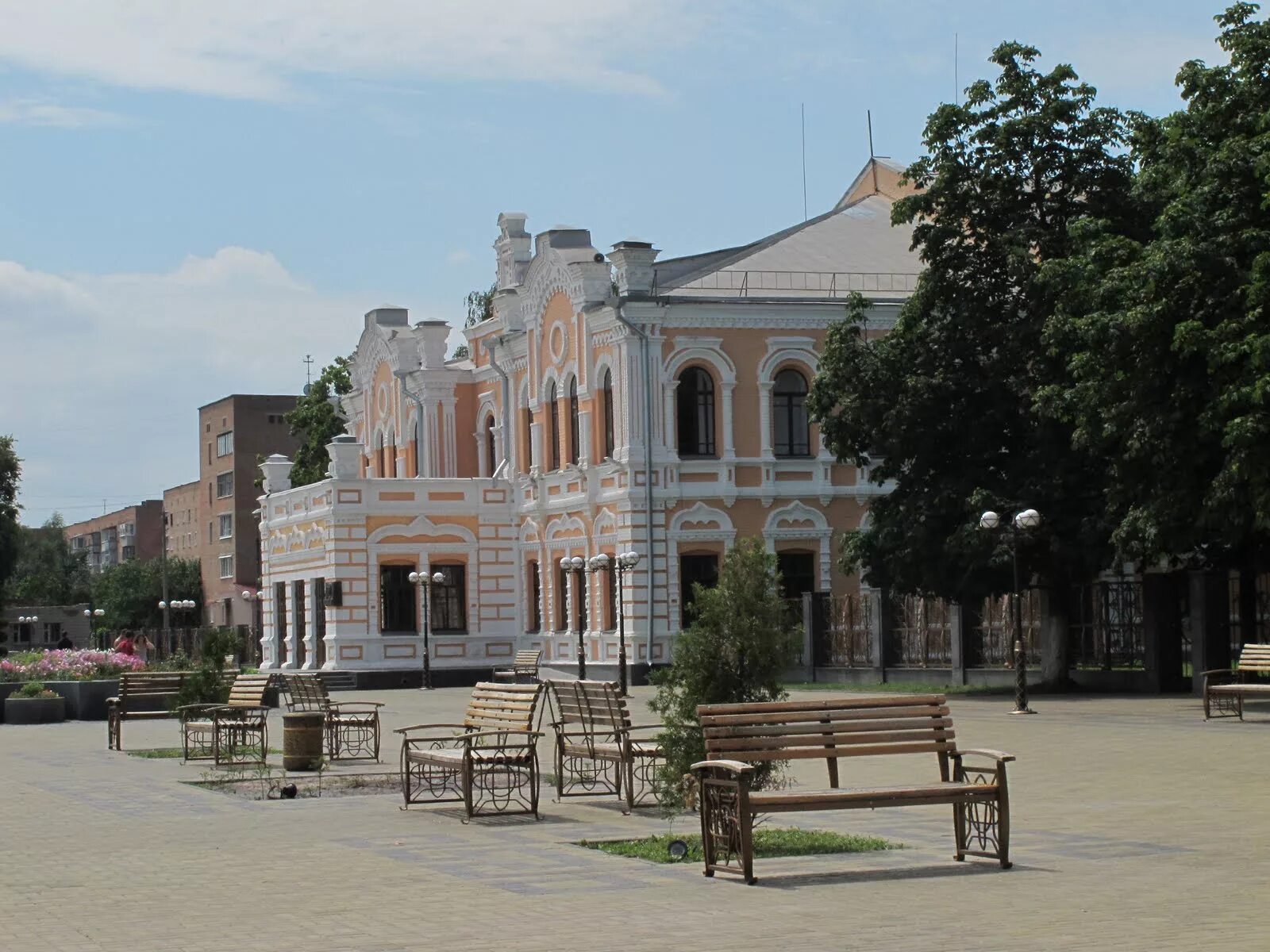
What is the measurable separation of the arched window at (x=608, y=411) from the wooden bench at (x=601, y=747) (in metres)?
29.1

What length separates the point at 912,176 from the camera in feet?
117

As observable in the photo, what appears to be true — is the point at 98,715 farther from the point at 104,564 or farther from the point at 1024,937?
the point at 104,564

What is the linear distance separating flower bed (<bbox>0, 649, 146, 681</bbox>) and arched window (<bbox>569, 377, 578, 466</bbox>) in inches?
635

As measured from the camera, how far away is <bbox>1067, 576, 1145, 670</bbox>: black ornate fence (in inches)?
1307

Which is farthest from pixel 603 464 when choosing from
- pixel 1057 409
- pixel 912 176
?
pixel 1057 409

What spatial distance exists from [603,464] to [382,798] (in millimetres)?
29947

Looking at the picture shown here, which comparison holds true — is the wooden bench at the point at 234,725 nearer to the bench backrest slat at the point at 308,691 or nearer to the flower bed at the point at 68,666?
the bench backrest slat at the point at 308,691

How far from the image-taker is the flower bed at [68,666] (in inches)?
1344

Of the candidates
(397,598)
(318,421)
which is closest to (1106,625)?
(397,598)

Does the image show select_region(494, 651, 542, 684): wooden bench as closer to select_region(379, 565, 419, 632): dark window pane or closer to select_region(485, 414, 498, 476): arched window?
select_region(379, 565, 419, 632): dark window pane

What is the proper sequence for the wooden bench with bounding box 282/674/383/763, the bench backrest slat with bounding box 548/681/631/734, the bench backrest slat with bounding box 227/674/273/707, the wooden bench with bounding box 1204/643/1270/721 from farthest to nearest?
the wooden bench with bounding box 1204/643/1270/721 → the bench backrest slat with bounding box 227/674/273/707 → the wooden bench with bounding box 282/674/383/763 → the bench backrest slat with bounding box 548/681/631/734

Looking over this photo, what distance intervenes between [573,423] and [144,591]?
63.6 m

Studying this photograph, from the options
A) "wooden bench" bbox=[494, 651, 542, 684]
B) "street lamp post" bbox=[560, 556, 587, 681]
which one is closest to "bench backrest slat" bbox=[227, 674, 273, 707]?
"wooden bench" bbox=[494, 651, 542, 684]

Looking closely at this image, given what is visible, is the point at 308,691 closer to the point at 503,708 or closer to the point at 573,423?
the point at 503,708
